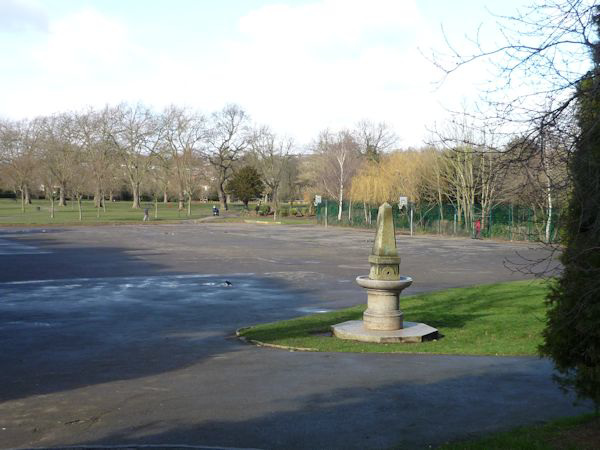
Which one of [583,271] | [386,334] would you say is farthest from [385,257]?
[583,271]

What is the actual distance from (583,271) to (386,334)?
23.0 feet

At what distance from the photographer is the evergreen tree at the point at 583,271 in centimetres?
514

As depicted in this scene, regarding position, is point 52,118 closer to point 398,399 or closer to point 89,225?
point 89,225

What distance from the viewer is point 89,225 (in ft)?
189

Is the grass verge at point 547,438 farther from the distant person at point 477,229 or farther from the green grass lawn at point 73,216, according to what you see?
the green grass lawn at point 73,216

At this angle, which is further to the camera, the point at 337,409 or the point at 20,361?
the point at 20,361

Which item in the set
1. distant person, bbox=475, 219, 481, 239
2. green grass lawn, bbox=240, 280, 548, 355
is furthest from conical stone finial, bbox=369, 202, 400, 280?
distant person, bbox=475, 219, 481, 239

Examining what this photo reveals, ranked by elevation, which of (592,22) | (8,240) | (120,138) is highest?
(120,138)

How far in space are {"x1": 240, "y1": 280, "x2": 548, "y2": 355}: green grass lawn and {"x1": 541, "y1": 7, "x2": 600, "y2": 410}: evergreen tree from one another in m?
3.70

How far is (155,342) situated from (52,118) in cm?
8462

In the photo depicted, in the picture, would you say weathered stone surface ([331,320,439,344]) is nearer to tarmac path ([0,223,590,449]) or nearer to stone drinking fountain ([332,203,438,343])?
stone drinking fountain ([332,203,438,343])

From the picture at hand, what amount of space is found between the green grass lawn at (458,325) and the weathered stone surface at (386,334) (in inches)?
7.6

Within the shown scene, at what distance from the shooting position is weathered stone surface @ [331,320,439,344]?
12102 millimetres

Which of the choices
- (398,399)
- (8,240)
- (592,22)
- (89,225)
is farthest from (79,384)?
(89,225)
